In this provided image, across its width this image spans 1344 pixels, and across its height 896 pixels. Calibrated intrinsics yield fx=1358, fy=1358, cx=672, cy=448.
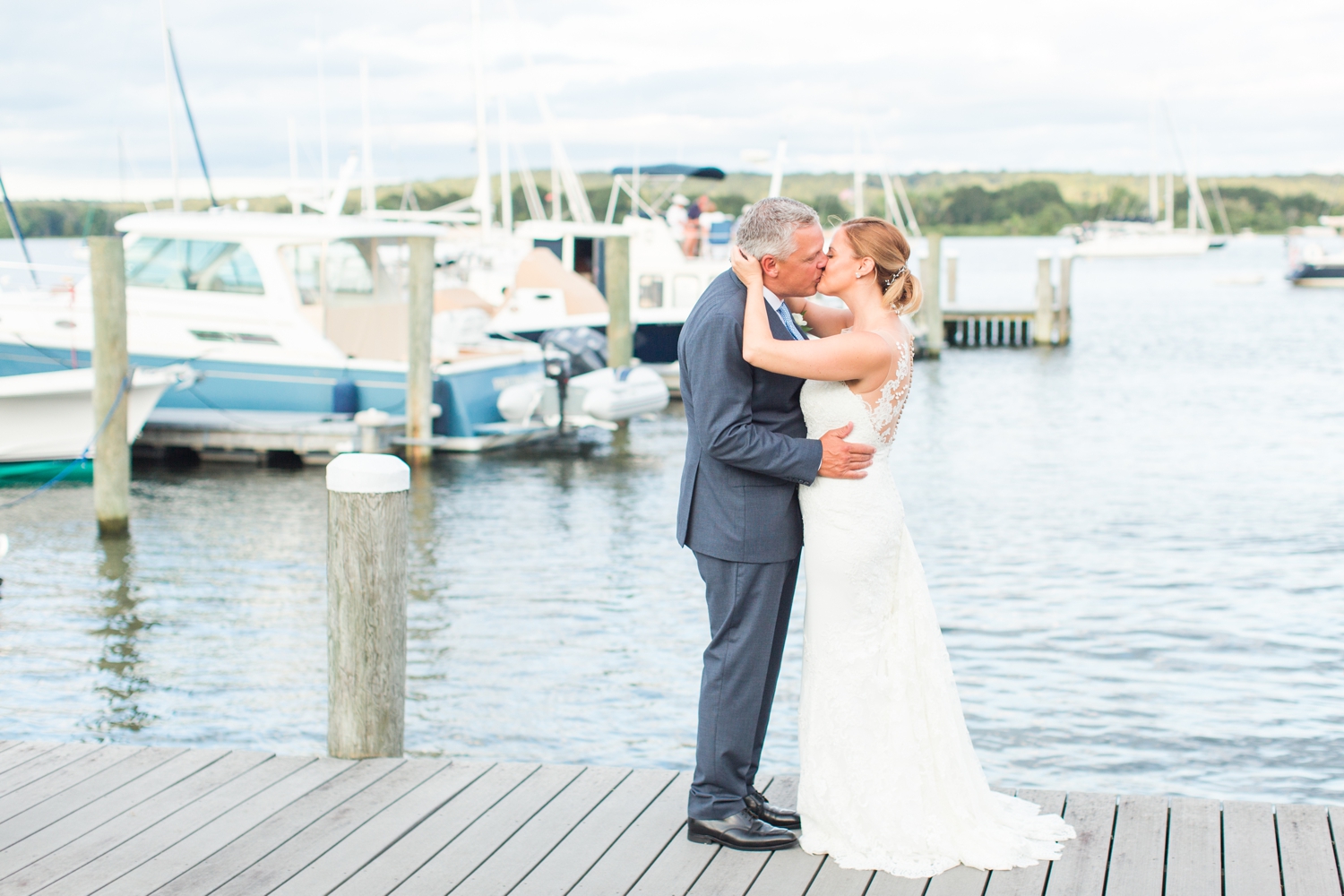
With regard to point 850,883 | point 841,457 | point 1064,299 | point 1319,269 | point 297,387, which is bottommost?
point 850,883

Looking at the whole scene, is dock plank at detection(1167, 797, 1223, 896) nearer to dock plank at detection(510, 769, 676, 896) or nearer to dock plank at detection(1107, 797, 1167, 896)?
dock plank at detection(1107, 797, 1167, 896)

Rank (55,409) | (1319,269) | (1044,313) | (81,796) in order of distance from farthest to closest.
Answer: (1319,269)
(1044,313)
(55,409)
(81,796)

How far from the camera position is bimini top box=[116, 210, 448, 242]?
14023 mm

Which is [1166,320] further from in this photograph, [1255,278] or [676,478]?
[676,478]

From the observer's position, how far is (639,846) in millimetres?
3520

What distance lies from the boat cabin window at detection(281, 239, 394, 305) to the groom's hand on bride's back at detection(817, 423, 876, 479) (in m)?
11.6

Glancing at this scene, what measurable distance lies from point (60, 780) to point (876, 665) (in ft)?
7.96

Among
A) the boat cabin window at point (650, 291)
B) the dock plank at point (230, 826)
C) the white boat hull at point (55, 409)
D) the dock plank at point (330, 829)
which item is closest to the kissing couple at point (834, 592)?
the dock plank at point (330, 829)

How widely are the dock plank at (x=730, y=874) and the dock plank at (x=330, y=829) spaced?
38.7 inches

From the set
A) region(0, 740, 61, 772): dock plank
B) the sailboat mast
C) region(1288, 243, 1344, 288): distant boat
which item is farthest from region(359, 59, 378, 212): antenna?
region(1288, 243, 1344, 288): distant boat

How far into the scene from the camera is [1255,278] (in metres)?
67.7

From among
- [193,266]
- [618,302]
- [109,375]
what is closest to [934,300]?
[618,302]

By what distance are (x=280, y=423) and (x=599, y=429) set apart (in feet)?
13.6

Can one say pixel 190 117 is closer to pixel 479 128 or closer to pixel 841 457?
pixel 479 128
